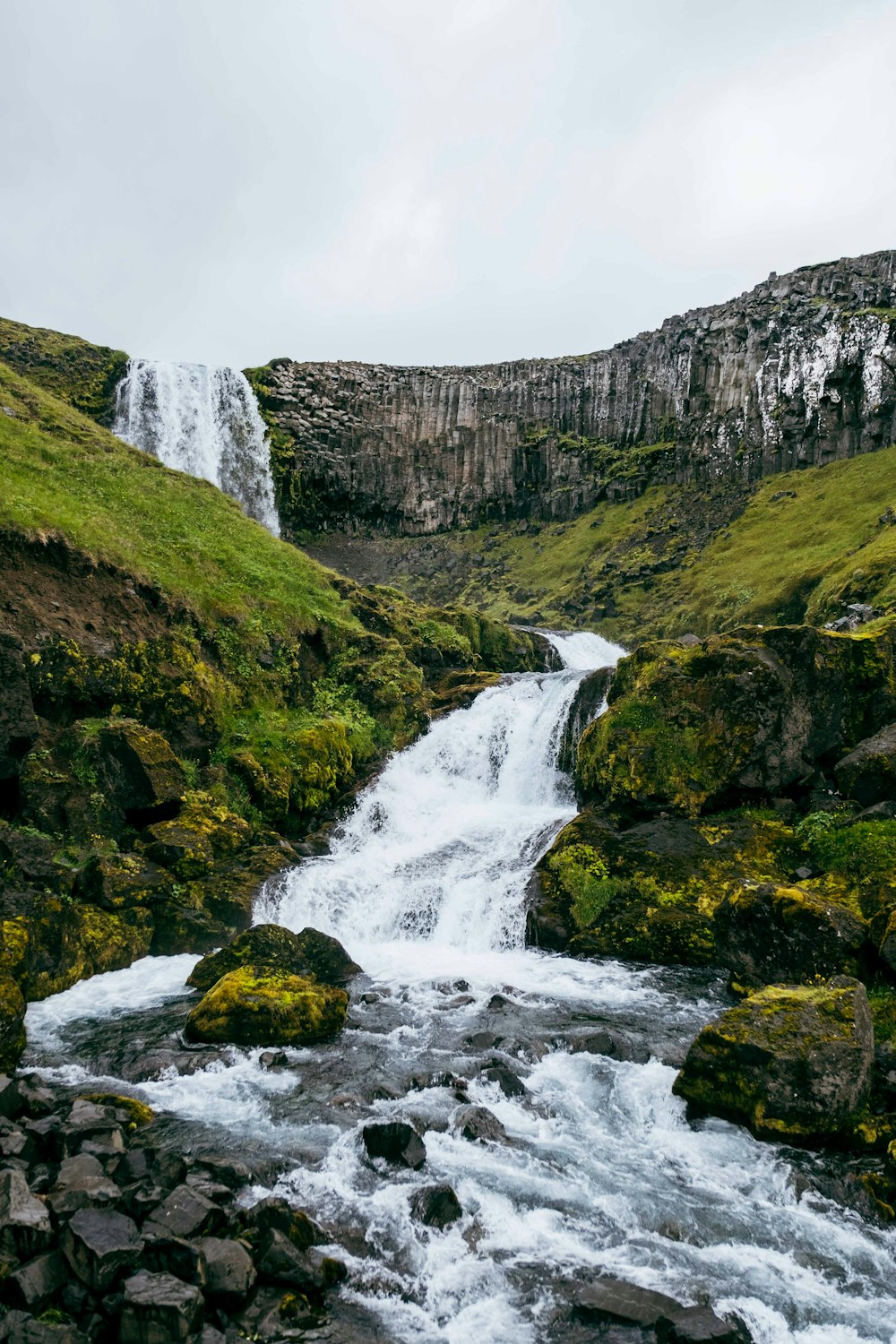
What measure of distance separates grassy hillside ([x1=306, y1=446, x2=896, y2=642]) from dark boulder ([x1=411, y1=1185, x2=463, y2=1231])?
3484 centimetres

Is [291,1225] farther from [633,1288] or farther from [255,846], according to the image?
[255,846]

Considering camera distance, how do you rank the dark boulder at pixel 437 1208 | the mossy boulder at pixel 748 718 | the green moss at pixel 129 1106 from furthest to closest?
1. the mossy boulder at pixel 748 718
2. the green moss at pixel 129 1106
3. the dark boulder at pixel 437 1208

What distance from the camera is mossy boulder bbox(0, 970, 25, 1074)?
1055 centimetres

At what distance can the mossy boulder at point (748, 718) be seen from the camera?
1798 centimetres

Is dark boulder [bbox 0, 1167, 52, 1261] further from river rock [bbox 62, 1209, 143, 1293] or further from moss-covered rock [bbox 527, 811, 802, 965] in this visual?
moss-covered rock [bbox 527, 811, 802, 965]

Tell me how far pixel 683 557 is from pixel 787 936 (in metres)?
60.3

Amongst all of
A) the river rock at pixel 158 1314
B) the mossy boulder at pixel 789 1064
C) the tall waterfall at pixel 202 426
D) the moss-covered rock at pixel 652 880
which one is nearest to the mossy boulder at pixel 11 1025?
the river rock at pixel 158 1314

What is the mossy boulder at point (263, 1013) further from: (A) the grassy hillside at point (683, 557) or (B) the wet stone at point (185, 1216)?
(A) the grassy hillside at point (683, 557)

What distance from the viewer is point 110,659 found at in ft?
65.2

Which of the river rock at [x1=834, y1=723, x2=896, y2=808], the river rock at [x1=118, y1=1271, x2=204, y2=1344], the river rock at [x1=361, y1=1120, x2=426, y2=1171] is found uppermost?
the river rock at [x1=834, y1=723, x2=896, y2=808]

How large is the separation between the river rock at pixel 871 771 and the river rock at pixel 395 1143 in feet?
39.0

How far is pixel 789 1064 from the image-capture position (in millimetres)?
9203

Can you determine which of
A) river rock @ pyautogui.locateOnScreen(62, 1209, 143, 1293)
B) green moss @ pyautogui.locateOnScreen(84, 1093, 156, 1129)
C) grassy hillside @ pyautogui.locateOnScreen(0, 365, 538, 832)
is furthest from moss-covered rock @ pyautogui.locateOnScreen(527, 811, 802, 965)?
river rock @ pyautogui.locateOnScreen(62, 1209, 143, 1293)

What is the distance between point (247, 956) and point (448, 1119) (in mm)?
5453
